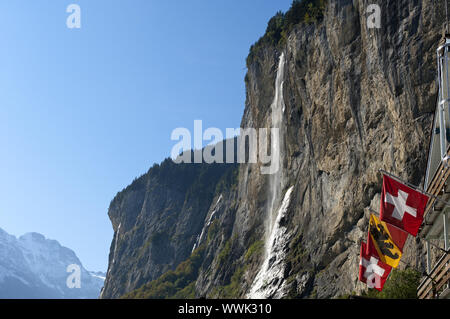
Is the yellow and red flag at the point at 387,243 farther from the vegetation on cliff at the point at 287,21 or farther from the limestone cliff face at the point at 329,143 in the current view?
the vegetation on cliff at the point at 287,21

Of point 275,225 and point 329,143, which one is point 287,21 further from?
point 275,225

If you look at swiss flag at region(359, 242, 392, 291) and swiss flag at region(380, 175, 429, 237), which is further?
swiss flag at region(359, 242, 392, 291)

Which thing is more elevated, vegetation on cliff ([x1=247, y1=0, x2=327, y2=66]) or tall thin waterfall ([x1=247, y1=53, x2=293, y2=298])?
vegetation on cliff ([x1=247, y1=0, x2=327, y2=66])

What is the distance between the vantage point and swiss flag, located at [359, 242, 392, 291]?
1029 inches

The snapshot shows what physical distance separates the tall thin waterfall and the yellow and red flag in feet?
127

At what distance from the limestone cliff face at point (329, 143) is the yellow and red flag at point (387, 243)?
18.1m

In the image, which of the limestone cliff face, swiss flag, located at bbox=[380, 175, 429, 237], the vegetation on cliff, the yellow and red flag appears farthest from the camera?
the vegetation on cliff

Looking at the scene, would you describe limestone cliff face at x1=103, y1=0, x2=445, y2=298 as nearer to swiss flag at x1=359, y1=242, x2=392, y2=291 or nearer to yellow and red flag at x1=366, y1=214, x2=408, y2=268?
yellow and red flag at x1=366, y1=214, x2=408, y2=268

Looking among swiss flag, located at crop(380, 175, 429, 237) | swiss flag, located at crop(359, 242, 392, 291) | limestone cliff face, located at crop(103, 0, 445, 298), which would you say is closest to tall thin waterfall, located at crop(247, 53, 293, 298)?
limestone cliff face, located at crop(103, 0, 445, 298)

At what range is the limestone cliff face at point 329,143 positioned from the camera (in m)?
50.0

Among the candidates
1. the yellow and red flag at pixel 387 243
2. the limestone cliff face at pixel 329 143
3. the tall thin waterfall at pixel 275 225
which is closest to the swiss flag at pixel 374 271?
the yellow and red flag at pixel 387 243

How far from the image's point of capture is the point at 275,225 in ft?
253
